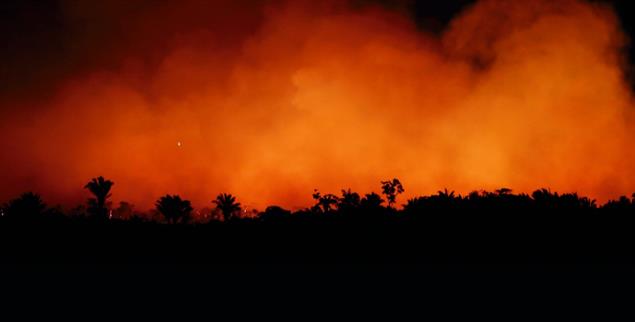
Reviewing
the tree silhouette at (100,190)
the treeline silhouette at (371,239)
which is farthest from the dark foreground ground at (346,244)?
the tree silhouette at (100,190)

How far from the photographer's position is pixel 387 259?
24734 millimetres

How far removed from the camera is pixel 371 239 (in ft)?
91.4

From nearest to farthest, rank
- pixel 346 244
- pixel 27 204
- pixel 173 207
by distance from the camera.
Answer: pixel 346 244 → pixel 27 204 → pixel 173 207

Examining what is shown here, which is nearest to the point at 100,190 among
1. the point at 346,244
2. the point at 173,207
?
the point at 173,207

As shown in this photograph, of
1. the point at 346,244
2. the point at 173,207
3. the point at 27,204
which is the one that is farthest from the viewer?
the point at 173,207

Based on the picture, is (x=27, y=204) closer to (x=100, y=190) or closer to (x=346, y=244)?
(x=100, y=190)

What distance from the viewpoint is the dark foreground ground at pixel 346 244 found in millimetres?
22672

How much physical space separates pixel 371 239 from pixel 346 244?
4.62 feet

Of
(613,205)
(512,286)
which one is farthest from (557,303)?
(613,205)

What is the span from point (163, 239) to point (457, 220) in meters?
17.8

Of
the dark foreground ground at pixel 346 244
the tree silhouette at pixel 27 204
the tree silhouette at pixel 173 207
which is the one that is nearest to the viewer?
the dark foreground ground at pixel 346 244

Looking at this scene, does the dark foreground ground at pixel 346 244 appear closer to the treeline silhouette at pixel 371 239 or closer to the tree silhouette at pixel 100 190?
the treeline silhouette at pixel 371 239

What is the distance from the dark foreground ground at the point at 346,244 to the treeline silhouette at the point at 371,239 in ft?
0.18

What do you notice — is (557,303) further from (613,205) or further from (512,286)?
(613,205)
